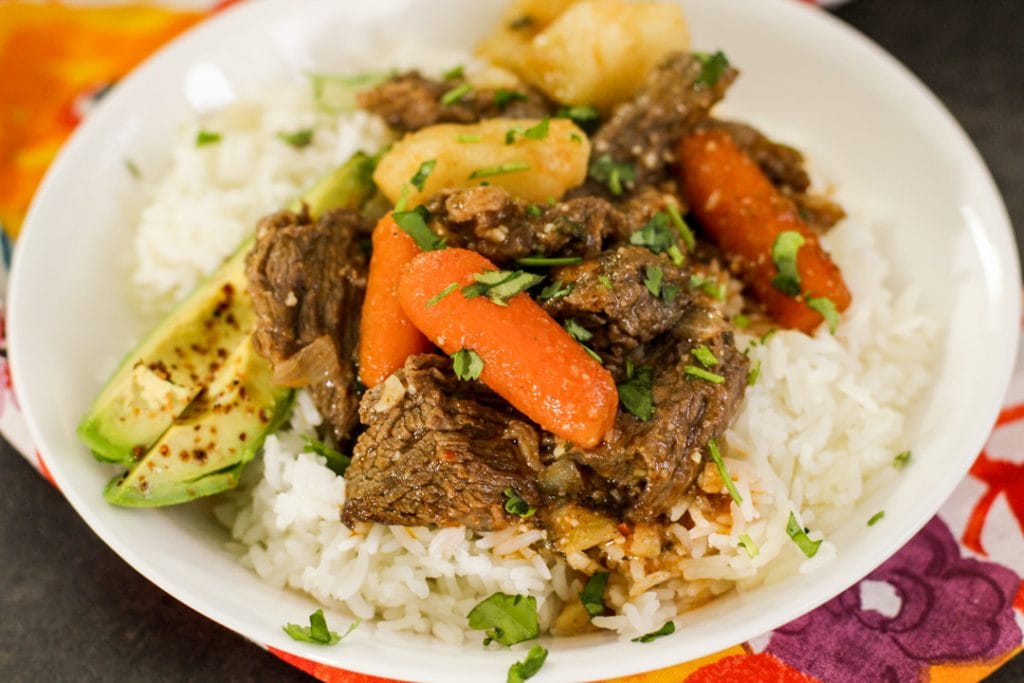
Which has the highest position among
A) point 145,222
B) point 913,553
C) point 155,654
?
point 145,222

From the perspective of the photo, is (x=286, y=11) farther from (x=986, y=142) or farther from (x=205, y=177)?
(x=986, y=142)

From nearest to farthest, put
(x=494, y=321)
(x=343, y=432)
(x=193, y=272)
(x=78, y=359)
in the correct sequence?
(x=494, y=321) < (x=343, y=432) < (x=78, y=359) < (x=193, y=272)

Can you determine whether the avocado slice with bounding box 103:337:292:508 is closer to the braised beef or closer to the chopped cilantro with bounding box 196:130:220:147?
the chopped cilantro with bounding box 196:130:220:147

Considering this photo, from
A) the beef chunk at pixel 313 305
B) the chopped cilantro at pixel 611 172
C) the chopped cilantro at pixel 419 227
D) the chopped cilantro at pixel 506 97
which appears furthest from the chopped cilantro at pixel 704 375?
the chopped cilantro at pixel 506 97

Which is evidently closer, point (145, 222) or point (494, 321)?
point (494, 321)

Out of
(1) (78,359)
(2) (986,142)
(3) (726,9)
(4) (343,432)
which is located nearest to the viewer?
Answer: (4) (343,432)

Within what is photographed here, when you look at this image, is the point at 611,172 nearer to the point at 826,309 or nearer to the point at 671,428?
the point at 826,309

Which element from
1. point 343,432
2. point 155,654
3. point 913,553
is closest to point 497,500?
point 343,432
